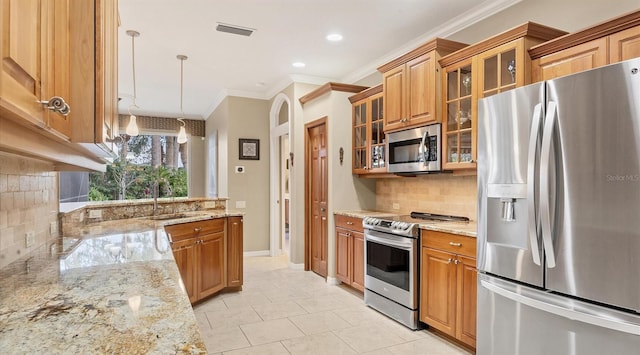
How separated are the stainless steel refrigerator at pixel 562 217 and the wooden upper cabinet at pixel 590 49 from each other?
46cm

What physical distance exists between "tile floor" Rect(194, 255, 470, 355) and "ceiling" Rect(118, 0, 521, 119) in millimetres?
2857

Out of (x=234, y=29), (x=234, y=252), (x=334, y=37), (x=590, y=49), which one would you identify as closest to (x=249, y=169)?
(x=234, y=252)

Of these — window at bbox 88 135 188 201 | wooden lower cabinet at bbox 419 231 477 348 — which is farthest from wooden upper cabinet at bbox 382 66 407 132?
window at bbox 88 135 188 201

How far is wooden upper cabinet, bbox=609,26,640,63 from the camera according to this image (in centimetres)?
199

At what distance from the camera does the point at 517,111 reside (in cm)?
221

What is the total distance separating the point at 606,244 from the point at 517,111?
2.87ft

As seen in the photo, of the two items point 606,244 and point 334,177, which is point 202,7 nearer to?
point 334,177

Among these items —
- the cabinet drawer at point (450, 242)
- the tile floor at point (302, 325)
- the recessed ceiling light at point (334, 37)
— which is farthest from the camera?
the recessed ceiling light at point (334, 37)

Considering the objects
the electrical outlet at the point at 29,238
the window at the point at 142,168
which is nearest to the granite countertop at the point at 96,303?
the electrical outlet at the point at 29,238

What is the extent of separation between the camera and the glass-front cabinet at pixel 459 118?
3.00 m

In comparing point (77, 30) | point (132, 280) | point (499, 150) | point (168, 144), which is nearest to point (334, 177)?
point (499, 150)

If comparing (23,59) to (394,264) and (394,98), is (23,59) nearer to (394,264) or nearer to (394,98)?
(394,264)

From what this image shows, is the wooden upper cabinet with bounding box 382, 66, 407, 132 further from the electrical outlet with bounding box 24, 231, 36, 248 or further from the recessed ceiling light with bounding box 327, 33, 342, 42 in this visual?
the electrical outlet with bounding box 24, 231, 36, 248

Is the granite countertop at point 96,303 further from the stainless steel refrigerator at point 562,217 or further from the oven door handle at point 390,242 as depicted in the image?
the oven door handle at point 390,242
